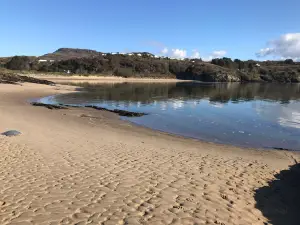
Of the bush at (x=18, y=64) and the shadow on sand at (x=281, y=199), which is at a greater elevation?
the bush at (x=18, y=64)

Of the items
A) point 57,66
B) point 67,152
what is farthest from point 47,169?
point 57,66

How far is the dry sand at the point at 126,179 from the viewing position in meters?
7.55

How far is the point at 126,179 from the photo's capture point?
1026 cm

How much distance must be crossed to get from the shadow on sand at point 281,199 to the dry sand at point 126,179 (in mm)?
240

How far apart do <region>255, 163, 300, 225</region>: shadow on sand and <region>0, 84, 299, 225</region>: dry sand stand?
24 centimetres

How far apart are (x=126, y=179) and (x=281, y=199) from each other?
493 cm

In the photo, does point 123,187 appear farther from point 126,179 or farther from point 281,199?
point 281,199

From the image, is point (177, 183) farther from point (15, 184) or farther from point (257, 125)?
point (257, 125)

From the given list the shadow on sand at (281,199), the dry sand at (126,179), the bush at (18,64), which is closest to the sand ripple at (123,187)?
the dry sand at (126,179)

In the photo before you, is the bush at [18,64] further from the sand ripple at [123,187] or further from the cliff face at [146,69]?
the sand ripple at [123,187]

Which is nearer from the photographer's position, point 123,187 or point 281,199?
point 123,187

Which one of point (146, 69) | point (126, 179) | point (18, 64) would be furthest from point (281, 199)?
point (146, 69)

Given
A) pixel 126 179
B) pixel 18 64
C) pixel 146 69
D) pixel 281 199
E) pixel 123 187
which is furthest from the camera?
pixel 146 69

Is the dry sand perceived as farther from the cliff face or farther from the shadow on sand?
the cliff face
